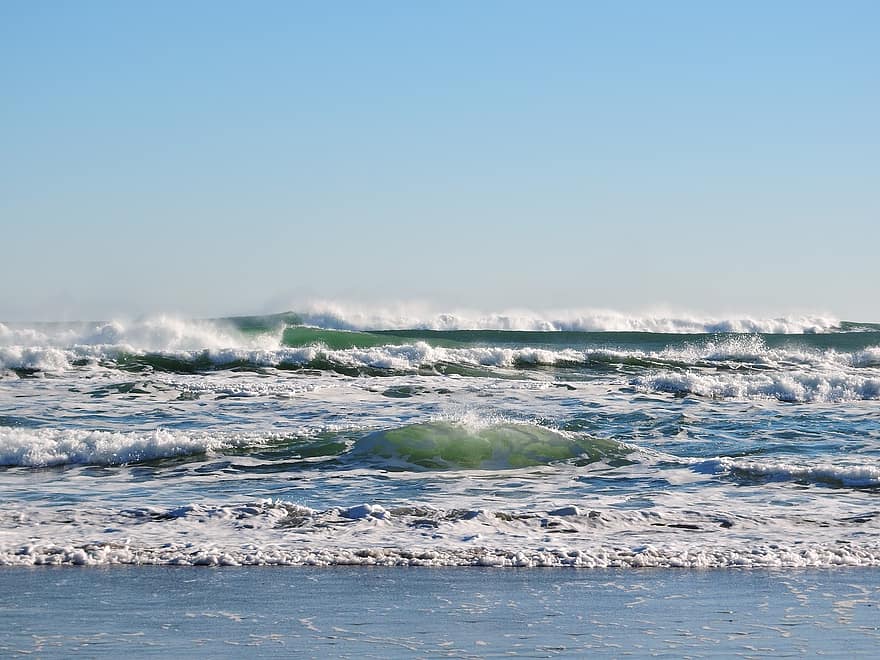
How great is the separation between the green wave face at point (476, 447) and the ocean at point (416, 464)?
0.13ft

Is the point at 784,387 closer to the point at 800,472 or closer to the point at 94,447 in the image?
the point at 800,472

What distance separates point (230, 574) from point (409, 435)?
20.8 feet

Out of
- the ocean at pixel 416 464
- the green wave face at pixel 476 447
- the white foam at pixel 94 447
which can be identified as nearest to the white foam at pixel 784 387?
the ocean at pixel 416 464

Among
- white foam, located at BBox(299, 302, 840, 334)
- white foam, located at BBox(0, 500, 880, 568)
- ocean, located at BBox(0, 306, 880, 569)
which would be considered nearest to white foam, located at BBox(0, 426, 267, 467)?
ocean, located at BBox(0, 306, 880, 569)

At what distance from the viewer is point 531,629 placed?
561 cm

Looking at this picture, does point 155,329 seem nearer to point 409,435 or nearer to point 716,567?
point 409,435

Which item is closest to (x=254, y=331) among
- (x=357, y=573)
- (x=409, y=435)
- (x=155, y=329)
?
(x=155, y=329)

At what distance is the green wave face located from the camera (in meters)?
12.4

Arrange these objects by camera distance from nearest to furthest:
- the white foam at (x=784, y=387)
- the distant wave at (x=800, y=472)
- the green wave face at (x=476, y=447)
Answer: the distant wave at (x=800, y=472)
the green wave face at (x=476, y=447)
the white foam at (x=784, y=387)

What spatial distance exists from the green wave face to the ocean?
4 cm

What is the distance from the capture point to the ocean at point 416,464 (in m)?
7.98

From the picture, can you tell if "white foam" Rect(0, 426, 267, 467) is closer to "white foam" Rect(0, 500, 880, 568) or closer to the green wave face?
the green wave face

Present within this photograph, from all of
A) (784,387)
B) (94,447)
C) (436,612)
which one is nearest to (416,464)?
(94,447)

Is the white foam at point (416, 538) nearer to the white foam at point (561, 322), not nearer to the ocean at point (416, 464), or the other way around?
the ocean at point (416, 464)
